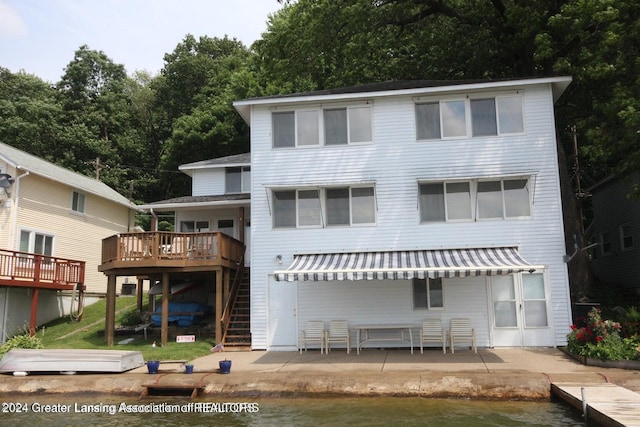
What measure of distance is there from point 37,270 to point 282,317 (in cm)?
1073

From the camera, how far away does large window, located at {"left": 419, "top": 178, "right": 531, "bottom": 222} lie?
18.2m

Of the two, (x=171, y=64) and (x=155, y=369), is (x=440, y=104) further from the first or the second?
(x=171, y=64)

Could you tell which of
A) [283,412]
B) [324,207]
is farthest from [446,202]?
[283,412]

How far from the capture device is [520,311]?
694 inches

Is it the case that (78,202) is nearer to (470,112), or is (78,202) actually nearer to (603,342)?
(470,112)

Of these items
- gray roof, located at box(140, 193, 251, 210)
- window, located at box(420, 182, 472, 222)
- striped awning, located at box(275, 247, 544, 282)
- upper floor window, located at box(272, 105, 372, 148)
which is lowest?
striped awning, located at box(275, 247, 544, 282)

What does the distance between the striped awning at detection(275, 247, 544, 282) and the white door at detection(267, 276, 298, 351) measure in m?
1.29

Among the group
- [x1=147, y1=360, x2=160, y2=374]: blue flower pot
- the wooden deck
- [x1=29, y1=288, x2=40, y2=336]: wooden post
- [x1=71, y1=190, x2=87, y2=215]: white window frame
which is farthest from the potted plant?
[x1=71, y1=190, x2=87, y2=215]: white window frame

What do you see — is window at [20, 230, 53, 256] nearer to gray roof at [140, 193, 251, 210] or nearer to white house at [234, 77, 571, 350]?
gray roof at [140, 193, 251, 210]

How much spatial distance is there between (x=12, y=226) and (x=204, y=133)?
19.2 meters

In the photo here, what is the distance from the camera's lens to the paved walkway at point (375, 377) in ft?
40.6

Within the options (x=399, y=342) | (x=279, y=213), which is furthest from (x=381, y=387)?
(x=279, y=213)

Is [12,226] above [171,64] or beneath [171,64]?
beneath

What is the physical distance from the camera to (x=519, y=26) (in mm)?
22766
